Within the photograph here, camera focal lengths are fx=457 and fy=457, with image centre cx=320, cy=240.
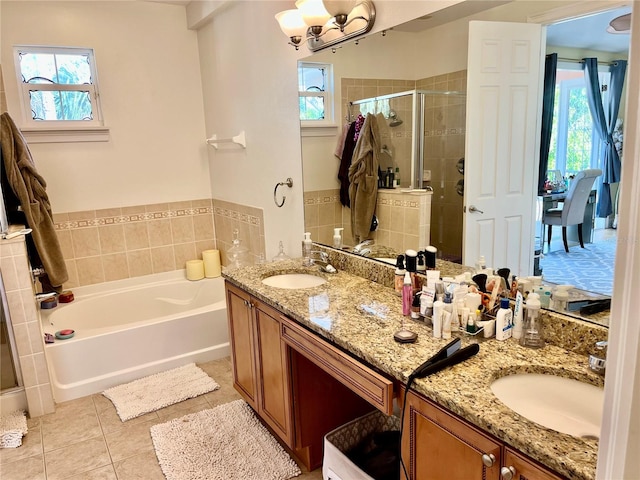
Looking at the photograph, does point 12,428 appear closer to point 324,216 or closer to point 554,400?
point 324,216

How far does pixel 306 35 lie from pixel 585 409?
2114mm

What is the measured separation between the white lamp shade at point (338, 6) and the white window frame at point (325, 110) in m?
0.40

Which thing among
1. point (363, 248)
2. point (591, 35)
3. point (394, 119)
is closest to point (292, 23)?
point (394, 119)

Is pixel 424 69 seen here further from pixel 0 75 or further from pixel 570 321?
pixel 0 75

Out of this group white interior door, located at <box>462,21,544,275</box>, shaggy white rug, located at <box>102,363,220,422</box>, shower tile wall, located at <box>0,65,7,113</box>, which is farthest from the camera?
shower tile wall, located at <box>0,65,7,113</box>

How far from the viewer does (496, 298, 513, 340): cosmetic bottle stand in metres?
1.49

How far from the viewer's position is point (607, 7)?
4.16 ft

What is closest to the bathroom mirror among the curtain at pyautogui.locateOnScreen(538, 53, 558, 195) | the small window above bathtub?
the curtain at pyautogui.locateOnScreen(538, 53, 558, 195)

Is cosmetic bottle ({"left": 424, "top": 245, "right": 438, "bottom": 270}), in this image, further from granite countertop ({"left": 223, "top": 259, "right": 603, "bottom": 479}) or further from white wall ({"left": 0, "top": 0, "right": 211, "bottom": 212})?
white wall ({"left": 0, "top": 0, "right": 211, "bottom": 212})

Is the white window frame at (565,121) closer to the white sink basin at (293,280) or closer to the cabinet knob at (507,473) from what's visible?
the cabinet knob at (507,473)

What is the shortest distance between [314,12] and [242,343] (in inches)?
65.6

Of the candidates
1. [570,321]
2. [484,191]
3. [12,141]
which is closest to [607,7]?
[484,191]

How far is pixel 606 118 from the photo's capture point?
4.19ft

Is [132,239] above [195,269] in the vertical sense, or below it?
above
